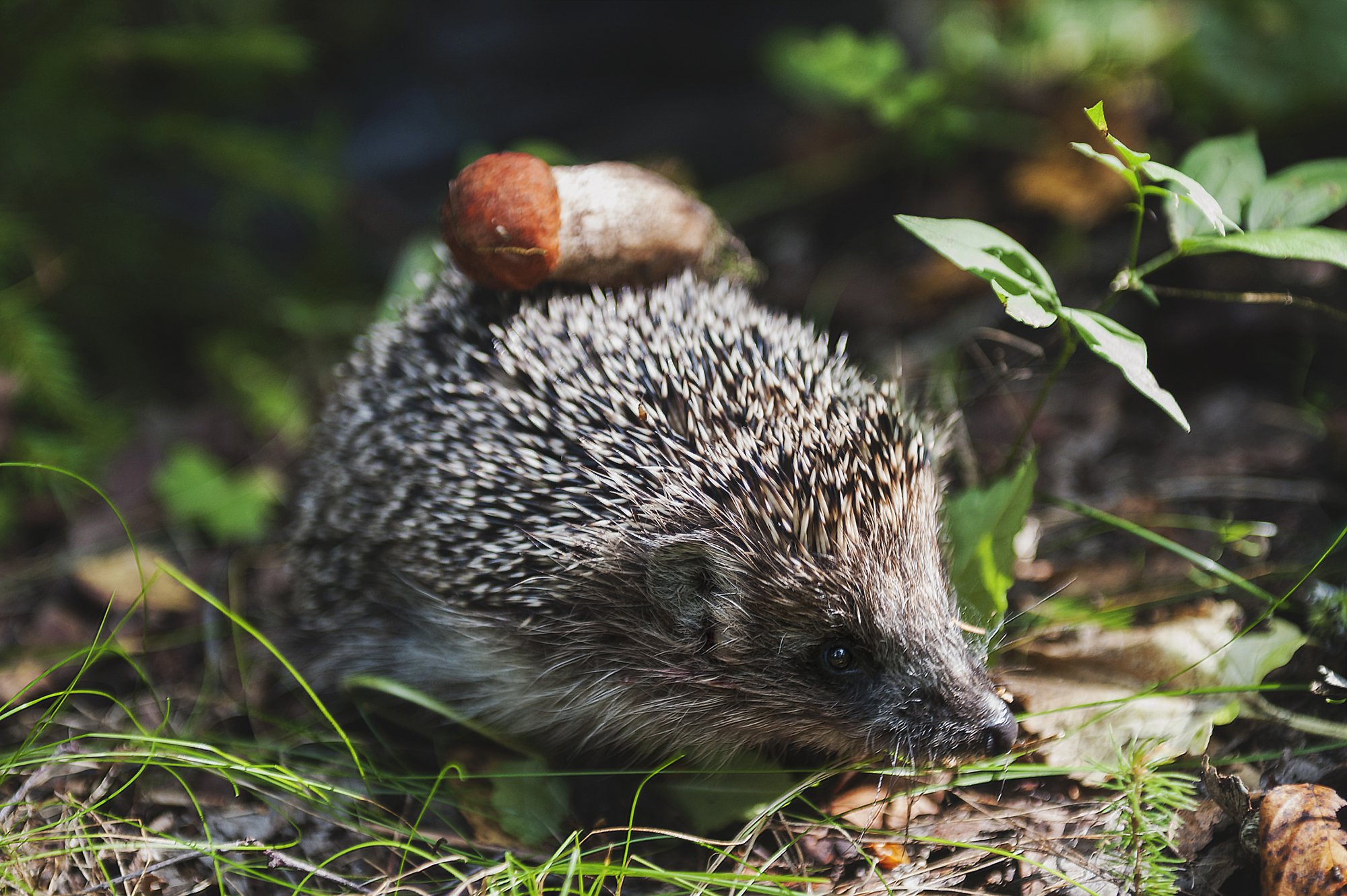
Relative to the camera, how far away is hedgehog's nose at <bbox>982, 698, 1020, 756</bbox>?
2791mm

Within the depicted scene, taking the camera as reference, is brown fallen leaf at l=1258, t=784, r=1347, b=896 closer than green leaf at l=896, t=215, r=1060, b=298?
Yes

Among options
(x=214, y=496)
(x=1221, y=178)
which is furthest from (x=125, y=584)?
(x=1221, y=178)

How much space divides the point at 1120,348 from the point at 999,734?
1164 millimetres

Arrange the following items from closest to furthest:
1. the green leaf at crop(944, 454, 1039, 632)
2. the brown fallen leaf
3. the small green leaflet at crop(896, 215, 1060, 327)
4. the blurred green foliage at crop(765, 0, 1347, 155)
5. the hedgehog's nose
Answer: the brown fallen leaf < the small green leaflet at crop(896, 215, 1060, 327) < the hedgehog's nose < the green leaf at crop(944, 454, 1039, 632) < the blurred green foliage at crop(765, 0, 1347, 155)

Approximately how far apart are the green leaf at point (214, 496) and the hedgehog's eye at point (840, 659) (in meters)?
2.87

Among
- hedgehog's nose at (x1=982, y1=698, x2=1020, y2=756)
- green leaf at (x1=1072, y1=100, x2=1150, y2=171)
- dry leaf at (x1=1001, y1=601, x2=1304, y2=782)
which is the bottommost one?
dry leaf at (x1=1001, y1=601, x2=1304, y2=782)

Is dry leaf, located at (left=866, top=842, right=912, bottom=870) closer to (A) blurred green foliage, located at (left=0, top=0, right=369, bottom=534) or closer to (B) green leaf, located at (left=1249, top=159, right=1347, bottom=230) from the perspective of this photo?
(B) green leaf, located at (left=1249, top=159, right=1347, bottom=230)

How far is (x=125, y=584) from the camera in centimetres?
431

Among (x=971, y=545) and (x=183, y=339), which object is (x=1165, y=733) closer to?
(x=971, y=545)

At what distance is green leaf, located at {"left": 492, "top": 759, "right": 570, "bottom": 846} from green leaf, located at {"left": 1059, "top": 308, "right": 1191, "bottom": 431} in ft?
6.90

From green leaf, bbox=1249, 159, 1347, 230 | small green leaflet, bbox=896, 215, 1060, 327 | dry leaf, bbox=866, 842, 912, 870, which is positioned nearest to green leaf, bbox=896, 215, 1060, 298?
small green leaflet, bbox=896, 215, 1060, 327

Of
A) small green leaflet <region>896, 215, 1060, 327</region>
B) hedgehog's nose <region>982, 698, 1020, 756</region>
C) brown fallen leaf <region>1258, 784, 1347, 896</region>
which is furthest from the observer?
hedgehog's nose <region>982, 698, 1020, 756</region>

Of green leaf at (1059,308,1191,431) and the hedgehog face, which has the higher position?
green leaf at (1059,308,1191,431)

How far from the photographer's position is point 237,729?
144 inches
